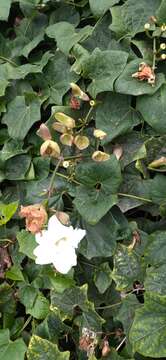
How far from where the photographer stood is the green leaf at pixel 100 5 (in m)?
1.42

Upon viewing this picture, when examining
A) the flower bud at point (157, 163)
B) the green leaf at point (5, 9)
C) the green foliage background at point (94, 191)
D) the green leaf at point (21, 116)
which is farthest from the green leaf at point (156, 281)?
the green leaf at point (5, 9)

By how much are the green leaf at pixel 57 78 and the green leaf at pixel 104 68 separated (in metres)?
0.09

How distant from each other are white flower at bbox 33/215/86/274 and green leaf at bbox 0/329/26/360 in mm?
275

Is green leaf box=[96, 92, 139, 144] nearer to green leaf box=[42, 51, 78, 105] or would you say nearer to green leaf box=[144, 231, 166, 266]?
green leaf box=[42, 51, 78, 105]

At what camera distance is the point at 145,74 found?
1.30m

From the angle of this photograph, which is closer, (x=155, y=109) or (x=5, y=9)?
(x=155, y=109)

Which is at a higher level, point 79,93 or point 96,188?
point 79,93

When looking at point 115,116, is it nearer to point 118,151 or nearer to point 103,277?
point 118,151

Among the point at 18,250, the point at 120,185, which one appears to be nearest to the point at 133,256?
the point at 120,185

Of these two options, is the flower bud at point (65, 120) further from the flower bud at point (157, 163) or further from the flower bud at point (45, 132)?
the flower bud at point (157, 163)

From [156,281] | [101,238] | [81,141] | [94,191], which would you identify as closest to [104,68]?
[81,141]

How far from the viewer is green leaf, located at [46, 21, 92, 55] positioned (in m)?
1.45

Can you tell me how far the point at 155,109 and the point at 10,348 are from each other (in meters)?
0.65

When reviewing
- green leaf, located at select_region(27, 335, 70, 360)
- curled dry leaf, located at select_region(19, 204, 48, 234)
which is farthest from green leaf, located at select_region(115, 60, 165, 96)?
green leaf, located at select_region(27, 335, 70, 360)
